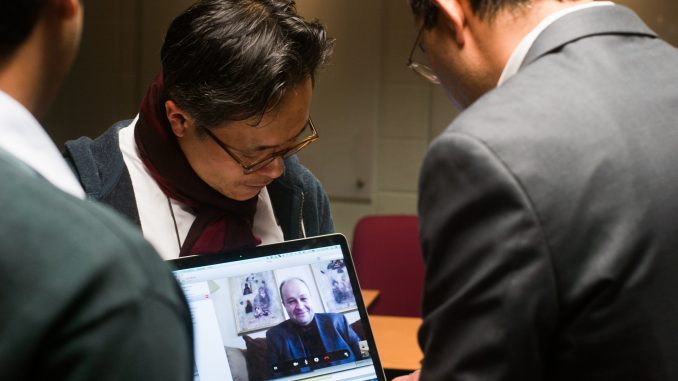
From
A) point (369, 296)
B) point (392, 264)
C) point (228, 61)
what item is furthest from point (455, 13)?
point (392, 264)

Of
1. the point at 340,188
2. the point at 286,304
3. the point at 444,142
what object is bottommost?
the point at 340,188

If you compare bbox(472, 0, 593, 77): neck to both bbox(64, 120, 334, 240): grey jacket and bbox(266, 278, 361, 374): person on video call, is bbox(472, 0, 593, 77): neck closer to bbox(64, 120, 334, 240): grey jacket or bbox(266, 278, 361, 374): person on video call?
bbox(266, 278, 361, 374): person on video call

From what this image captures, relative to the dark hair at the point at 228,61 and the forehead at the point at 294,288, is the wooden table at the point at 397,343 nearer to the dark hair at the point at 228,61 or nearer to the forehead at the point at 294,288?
the forehead at the point at 294,288

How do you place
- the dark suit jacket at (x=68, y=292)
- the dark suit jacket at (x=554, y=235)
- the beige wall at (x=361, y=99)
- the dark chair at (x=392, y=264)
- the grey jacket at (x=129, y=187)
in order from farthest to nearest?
the beige wall at (x=361, y=99)
the dark chair at (x=392, y=264)
the grey jacket at (x=129, y=187)
the dark suit jacket at (x=554, y=235)
the dark suit jacket at (x=68, y=292)

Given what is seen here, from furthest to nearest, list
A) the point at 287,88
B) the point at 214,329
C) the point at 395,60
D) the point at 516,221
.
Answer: the point at 395,60 < the point at 287,88 < the point at 214,329 < the point at 516,221

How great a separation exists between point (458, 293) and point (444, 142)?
0.17 m

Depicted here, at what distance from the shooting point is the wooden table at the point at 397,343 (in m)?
2.28

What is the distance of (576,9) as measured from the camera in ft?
3.30

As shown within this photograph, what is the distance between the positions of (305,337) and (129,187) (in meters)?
0.46

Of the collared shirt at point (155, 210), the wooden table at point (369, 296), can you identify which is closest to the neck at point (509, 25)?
the collared shirt at point (155, 210)

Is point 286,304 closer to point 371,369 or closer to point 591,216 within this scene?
point 371,369

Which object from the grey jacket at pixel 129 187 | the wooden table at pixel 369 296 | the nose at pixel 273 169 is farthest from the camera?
the wooden table at pixel 369 296

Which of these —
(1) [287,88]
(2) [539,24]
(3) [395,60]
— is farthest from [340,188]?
(2) [539,24]

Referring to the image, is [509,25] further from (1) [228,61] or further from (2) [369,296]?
(2) [369,296]
